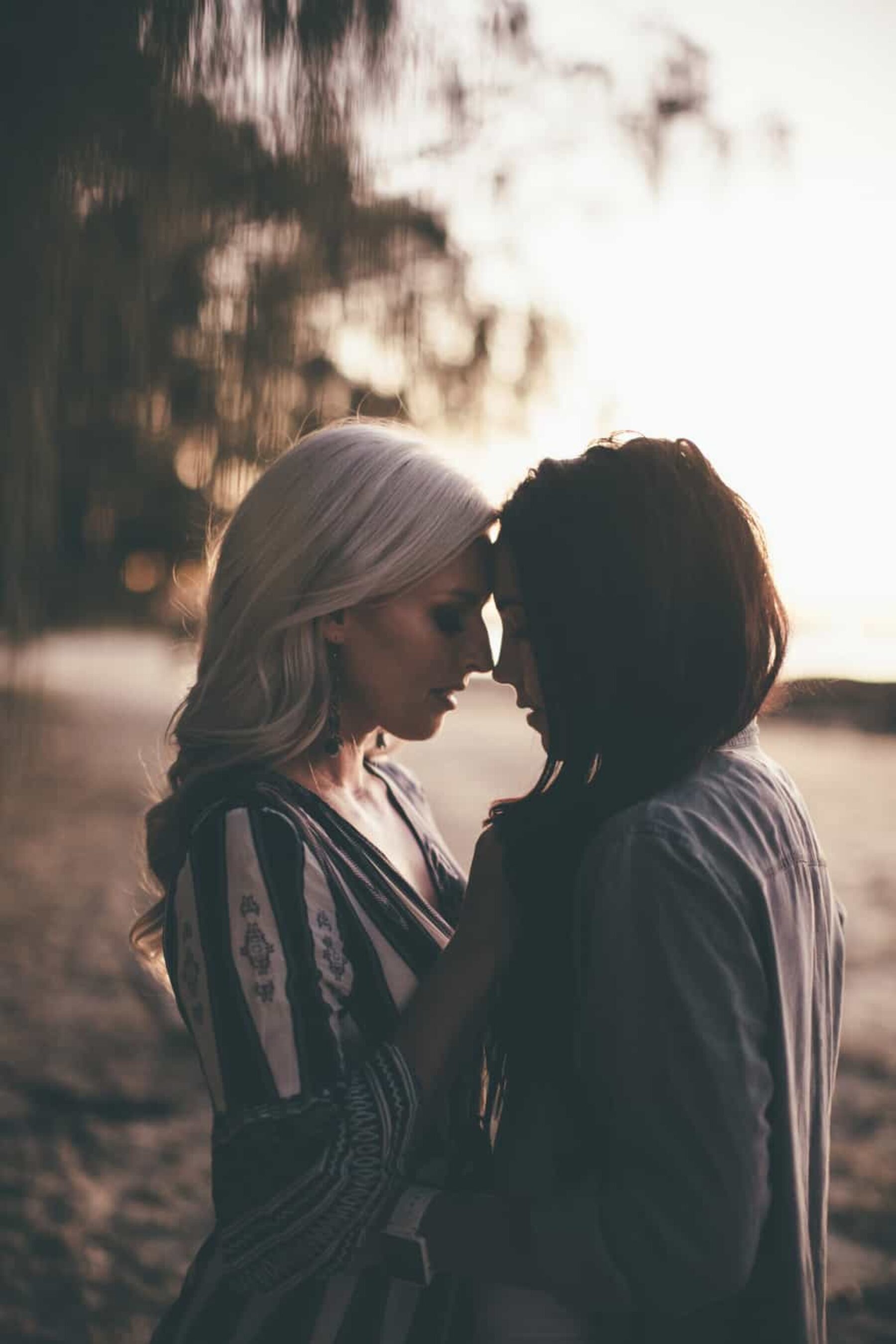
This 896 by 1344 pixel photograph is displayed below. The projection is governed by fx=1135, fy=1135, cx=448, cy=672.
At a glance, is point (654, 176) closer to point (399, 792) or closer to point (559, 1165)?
point (399, 792)

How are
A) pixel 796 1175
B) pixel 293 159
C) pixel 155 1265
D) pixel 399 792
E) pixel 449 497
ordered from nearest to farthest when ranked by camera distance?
pixel 796 1175
pixel 293 159
pixel 449 497
pixel 399 792
pixel 155 1265

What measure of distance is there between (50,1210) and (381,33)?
387 cm

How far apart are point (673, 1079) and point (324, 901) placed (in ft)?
1.71

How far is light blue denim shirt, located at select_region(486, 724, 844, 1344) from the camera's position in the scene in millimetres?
1309

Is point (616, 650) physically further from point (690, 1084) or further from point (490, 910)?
point (690, 1084)

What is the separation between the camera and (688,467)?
153 cm

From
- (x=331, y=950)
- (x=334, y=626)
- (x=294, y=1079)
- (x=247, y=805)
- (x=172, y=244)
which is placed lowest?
(x=294, y=1079)

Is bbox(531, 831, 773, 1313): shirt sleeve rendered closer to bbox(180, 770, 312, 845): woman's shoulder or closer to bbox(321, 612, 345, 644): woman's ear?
bbox(180, 770, 312, 845): woman's shoulder

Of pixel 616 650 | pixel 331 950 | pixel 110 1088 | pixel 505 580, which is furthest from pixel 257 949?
pixel 110 1088

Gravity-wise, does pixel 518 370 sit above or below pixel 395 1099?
above

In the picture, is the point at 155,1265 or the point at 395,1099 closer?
the point at 395,1099

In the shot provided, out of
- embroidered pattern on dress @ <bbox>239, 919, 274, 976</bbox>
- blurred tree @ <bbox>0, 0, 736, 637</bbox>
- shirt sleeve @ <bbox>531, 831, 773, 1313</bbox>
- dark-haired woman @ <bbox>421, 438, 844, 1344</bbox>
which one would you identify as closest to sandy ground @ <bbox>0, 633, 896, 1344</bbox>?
blurred tree @ <bbox>0, 0, 736, 637</bbox>

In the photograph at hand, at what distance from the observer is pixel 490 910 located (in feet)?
5.09

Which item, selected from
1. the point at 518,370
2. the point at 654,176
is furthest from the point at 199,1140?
the point at 654,176
